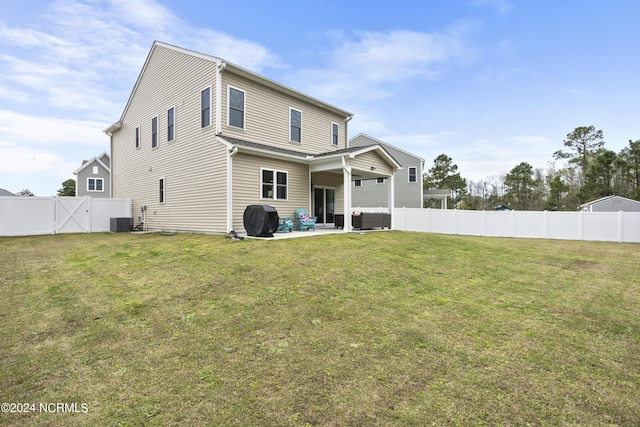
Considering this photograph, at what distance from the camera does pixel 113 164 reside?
61.2ft

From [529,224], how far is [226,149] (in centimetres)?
1579

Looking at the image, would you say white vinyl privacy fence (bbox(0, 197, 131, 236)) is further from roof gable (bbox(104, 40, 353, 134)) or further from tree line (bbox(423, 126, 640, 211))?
tree line (bbox(423, 126, 640, 211))

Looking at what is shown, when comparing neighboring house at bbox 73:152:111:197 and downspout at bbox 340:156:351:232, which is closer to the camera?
downspout at bbox 340:156:351:232

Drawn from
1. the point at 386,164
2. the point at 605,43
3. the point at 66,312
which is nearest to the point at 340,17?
the point at 386,164

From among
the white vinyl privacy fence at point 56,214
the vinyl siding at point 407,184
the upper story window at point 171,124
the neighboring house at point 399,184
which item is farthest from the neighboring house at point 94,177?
the vinyl siding at point 407,184

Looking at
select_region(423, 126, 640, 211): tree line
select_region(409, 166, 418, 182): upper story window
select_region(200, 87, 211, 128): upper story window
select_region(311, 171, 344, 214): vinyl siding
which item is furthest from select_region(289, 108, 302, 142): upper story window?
select_region(423, 126, 640, 211): tree line

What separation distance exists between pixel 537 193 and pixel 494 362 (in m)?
38.1

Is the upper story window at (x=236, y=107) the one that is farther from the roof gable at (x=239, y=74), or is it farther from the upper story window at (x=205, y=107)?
the upper story window at (x=205, y=107)

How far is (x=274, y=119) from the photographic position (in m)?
13.1

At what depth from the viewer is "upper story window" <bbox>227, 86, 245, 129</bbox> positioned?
38.2ft

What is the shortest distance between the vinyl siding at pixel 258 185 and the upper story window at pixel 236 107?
5.28 feet

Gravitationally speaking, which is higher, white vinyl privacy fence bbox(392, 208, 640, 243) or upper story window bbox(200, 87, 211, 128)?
upper story window bbox(200, 87, 211, 128)

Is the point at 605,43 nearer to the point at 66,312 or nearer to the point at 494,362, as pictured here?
the point at 494,362

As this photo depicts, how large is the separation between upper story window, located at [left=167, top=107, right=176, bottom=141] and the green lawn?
817 centimetres
